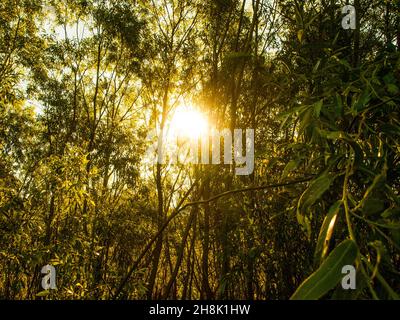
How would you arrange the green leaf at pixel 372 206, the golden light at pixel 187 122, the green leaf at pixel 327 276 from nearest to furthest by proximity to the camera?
the green leaf at pixel 327 276
the green leaf at pixel 372 206
the golden light at pixel 187 122

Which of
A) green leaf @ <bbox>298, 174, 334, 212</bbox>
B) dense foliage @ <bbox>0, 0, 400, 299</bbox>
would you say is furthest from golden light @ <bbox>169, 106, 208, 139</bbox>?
green leaf @ <bbox>298, 174, 334, 212</bbox>

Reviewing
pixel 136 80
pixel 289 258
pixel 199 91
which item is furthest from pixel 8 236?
pixel 136 80

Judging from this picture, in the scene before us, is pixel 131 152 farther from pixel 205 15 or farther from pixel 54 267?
pixel 54 267

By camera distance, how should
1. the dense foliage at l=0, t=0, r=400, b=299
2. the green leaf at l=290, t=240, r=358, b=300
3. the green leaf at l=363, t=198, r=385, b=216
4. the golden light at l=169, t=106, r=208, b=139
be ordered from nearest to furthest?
the green leaf at l=290, t=240, r=358, b=300, the green leaf at l=363, t=198, r=385, b=216, the dense foliage at l=0, t=0, r=400, b=299, the golden light at l=169, t=106, r=208, b=139

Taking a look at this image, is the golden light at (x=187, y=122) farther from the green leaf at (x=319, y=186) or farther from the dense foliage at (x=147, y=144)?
the green leaf at (x=319, y=186)

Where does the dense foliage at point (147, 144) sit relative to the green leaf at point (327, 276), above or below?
above

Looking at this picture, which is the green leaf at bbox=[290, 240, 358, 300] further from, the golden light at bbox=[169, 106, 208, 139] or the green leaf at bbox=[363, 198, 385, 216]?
the golden light at bbox=[169, 106, 208, 139]

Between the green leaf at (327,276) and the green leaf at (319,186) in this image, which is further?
the green leaf at (319,186)

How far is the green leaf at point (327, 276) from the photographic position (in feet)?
1.36

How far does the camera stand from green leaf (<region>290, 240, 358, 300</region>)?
0.41m

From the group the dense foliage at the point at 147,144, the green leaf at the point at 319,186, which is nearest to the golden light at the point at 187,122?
the dense foliage at the point at 147,144

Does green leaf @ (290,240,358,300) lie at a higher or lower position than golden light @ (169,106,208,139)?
lower

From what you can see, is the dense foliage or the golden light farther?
the golden light
